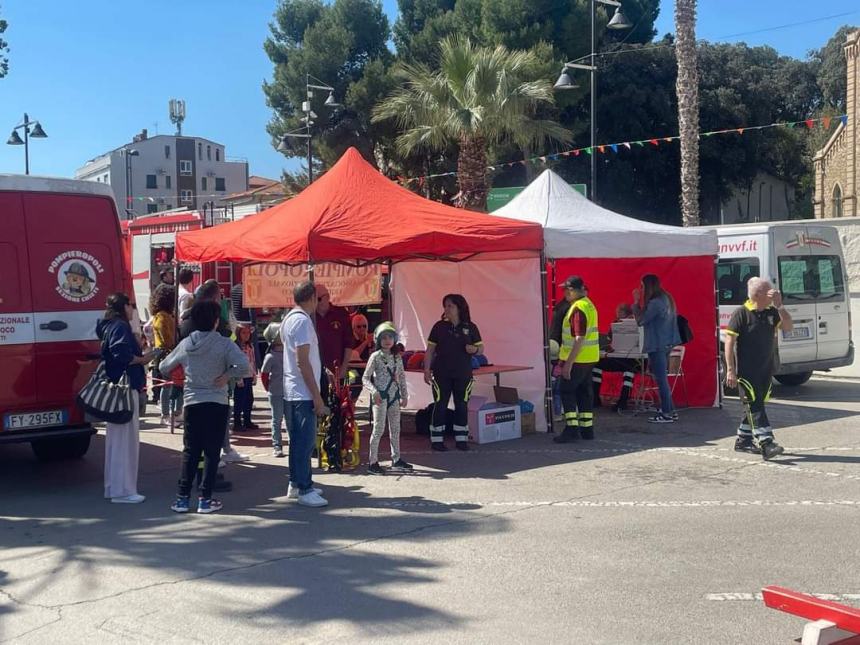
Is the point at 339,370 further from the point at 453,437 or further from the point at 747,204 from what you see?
the point at 747,204

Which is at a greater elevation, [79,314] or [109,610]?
[79,314]

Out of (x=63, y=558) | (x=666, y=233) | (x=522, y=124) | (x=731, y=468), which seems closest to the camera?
(x=63, y=558)

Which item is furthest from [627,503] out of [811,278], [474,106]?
[474,106]

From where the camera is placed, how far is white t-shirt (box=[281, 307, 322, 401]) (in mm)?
7270

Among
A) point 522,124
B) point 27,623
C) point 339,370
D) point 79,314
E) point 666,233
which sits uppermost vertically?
point 522,124

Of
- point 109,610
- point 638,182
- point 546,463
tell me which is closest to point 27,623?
point 109,610

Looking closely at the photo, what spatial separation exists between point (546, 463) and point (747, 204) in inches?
1501

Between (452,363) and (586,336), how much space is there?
A: 5.19 feet

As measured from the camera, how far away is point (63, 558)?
6.22 meters

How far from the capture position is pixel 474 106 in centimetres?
2192

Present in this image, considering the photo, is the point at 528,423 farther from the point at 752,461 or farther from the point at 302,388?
the point at 302,388

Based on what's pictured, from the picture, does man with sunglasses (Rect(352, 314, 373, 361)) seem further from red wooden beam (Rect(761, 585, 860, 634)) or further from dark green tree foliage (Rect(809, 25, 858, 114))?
dark green tree foliage (Rect(809, 25, 858, 114))

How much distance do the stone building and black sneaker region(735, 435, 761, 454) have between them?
78.4 feet

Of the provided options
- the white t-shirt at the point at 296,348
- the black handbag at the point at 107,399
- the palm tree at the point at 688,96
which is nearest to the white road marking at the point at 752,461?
the white t-shirt at the point at 296,348
